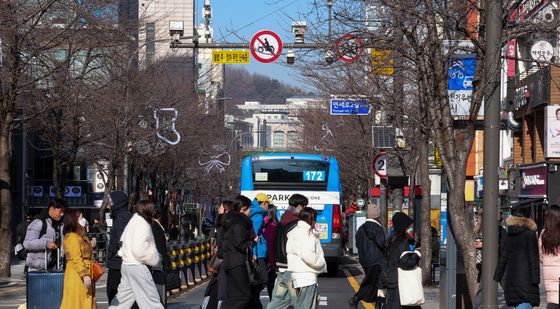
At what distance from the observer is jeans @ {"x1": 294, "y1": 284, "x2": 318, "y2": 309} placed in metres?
13.8

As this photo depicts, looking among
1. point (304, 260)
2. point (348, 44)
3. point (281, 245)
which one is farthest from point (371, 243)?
point (348, 44)

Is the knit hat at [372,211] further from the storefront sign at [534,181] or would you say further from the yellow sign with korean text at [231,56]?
the storefront sign at [534,181]

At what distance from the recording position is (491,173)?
459 inches

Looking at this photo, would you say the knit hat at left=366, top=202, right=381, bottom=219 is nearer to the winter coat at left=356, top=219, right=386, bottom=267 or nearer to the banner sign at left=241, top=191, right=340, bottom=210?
the winter coat at left=356, top=219, right=386, bottom=267

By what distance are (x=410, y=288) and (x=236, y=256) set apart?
2214mm

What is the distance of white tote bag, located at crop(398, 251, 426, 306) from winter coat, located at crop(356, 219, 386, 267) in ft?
3.45

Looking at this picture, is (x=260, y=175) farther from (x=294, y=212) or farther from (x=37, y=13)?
(x=294, y=212)

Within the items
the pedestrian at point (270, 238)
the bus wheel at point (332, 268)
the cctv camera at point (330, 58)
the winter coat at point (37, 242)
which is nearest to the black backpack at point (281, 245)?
the pedestrian at point (270, 238)

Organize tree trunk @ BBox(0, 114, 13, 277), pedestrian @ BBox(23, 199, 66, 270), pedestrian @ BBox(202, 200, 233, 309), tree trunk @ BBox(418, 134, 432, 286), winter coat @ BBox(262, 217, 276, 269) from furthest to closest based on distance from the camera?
1. tree trunk @ BBox(0, 114, 13, 277)
2. tree trunk @ BBox(418, 134, 432, 286)
3. winter coat @ BBox(262, 217, 276, 269)
4. pedestrian @ BBox(23, 199, 66, 270)
5. pedestrian @ BBox(202, 200, 233, 309)

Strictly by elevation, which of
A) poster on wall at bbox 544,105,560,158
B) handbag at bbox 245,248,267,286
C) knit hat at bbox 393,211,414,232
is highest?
poster on wall at bbox 544,105,560,158

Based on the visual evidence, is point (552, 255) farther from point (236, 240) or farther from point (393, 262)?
point (236, 240)

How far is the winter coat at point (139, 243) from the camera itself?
1305 centimetres

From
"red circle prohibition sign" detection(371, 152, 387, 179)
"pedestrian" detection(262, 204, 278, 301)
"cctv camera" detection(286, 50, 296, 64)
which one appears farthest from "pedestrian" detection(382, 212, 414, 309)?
"red circle prohibition sign" detection(371, 152, 387, 179)

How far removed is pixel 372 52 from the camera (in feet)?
67.8
